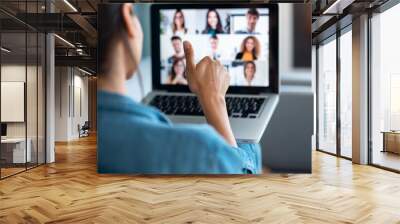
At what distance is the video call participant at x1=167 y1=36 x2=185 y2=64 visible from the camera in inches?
217

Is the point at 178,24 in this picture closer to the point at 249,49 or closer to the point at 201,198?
the point at 249,49

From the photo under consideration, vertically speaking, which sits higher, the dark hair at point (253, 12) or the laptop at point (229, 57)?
the dark hair at point (253, 12)

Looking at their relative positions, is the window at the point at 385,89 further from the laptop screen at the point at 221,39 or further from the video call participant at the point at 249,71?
the video call participant at the point at 249,71

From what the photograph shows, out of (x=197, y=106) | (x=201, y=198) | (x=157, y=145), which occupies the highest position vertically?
(x=197, y=106)

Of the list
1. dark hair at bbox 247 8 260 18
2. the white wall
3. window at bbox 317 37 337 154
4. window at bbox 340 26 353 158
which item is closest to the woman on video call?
dark hair at bbox 247 8 260 18

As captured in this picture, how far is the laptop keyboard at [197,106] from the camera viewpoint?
5430 mm

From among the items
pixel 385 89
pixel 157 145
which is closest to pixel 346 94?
pixel 385 89

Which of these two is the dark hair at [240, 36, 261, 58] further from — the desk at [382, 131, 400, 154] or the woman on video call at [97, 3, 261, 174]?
the desk at [382, 131, 400, 154]

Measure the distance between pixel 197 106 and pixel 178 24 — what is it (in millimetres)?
1154

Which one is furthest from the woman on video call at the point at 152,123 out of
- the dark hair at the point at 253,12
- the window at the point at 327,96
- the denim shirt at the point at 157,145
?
the window at the point at 327,96

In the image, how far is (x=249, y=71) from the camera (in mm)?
5461

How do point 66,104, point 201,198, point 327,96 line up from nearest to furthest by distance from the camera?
1. point 201,198
2. point 327,96
3. point 66,104

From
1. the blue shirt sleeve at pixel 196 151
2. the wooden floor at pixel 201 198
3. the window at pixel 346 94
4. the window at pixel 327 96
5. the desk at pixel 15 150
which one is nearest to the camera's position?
the wooden floor at pixel 201 198

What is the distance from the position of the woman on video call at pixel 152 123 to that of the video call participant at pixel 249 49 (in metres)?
0.32
